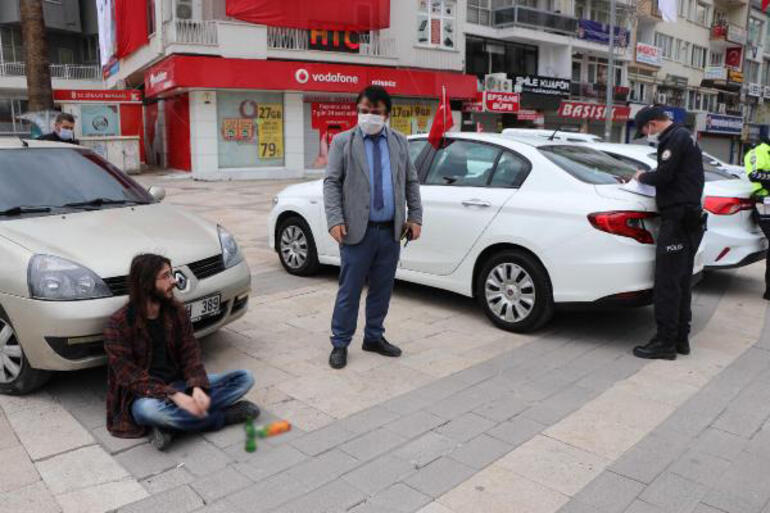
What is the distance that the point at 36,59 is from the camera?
15492 mm

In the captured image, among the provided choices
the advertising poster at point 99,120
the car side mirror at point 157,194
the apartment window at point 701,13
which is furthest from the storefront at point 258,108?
the apartment window at point 701,13

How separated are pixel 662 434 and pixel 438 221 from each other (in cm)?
267

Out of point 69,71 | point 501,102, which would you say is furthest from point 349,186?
point 69,71

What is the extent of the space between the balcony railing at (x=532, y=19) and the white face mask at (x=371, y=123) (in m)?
28.9

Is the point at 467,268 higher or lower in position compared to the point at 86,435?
higher

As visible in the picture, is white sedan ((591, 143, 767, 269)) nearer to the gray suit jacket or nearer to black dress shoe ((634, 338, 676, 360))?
black dress shoe ((634, 338, 676, 360))

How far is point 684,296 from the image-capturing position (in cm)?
491

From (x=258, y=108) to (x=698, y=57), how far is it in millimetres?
37779

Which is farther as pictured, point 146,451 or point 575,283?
point 575,283

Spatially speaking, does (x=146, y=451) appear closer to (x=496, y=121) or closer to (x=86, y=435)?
(x=86, y=435)

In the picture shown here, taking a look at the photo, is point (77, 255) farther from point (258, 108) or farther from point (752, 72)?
point (752, 72)

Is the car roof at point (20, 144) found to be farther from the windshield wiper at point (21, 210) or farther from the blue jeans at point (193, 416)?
the blue jeans at point (193, 416)

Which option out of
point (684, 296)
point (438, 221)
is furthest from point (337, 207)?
point (684, 296)

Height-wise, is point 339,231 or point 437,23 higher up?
point 437,23
